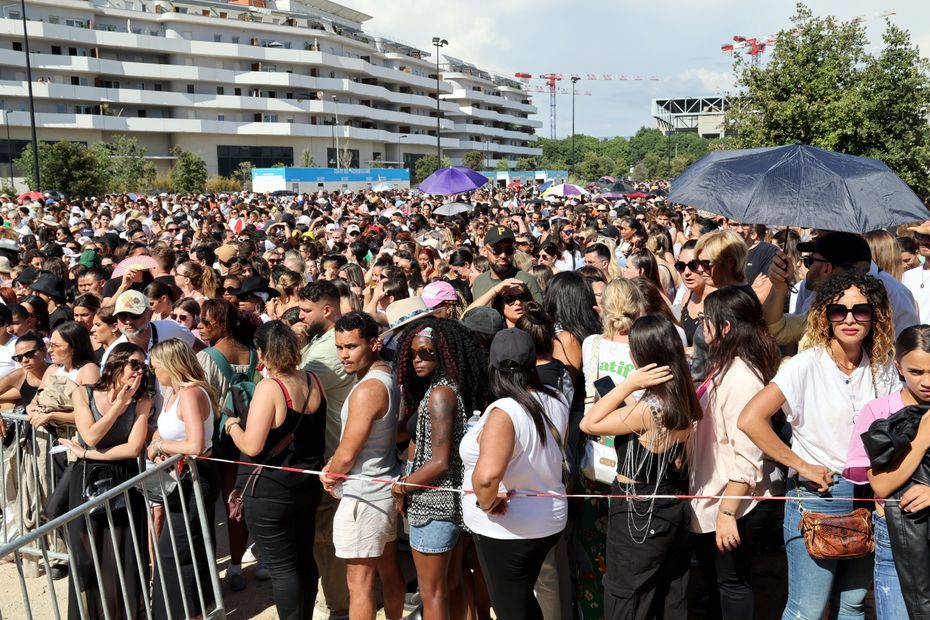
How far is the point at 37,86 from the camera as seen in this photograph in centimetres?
5962

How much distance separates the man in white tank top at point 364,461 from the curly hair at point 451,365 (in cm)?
8

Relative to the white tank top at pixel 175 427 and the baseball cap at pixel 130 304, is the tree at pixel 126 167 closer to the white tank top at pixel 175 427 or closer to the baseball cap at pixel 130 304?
the baseball cap at pixel 130 304

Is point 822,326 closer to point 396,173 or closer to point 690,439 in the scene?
point 690,439

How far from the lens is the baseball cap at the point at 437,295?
5.13 meters

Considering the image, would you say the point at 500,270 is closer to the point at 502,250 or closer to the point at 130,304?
the point at 502,250

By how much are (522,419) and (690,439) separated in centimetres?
78

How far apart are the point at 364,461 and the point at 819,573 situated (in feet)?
6.96

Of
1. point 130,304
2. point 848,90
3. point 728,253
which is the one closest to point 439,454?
point 728,253

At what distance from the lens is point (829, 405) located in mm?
3312

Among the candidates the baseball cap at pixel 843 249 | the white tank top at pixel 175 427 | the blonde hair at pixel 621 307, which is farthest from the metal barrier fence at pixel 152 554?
the baseball cap at pixel 843 249

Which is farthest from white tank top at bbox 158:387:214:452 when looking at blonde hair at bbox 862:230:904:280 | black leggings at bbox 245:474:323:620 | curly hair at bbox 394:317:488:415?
blonde hair at bbox 862:230:904:280

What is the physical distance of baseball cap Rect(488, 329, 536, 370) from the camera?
3430mm

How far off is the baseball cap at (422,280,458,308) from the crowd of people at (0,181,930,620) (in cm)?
2

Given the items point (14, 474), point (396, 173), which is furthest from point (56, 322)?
point (396, 173)
